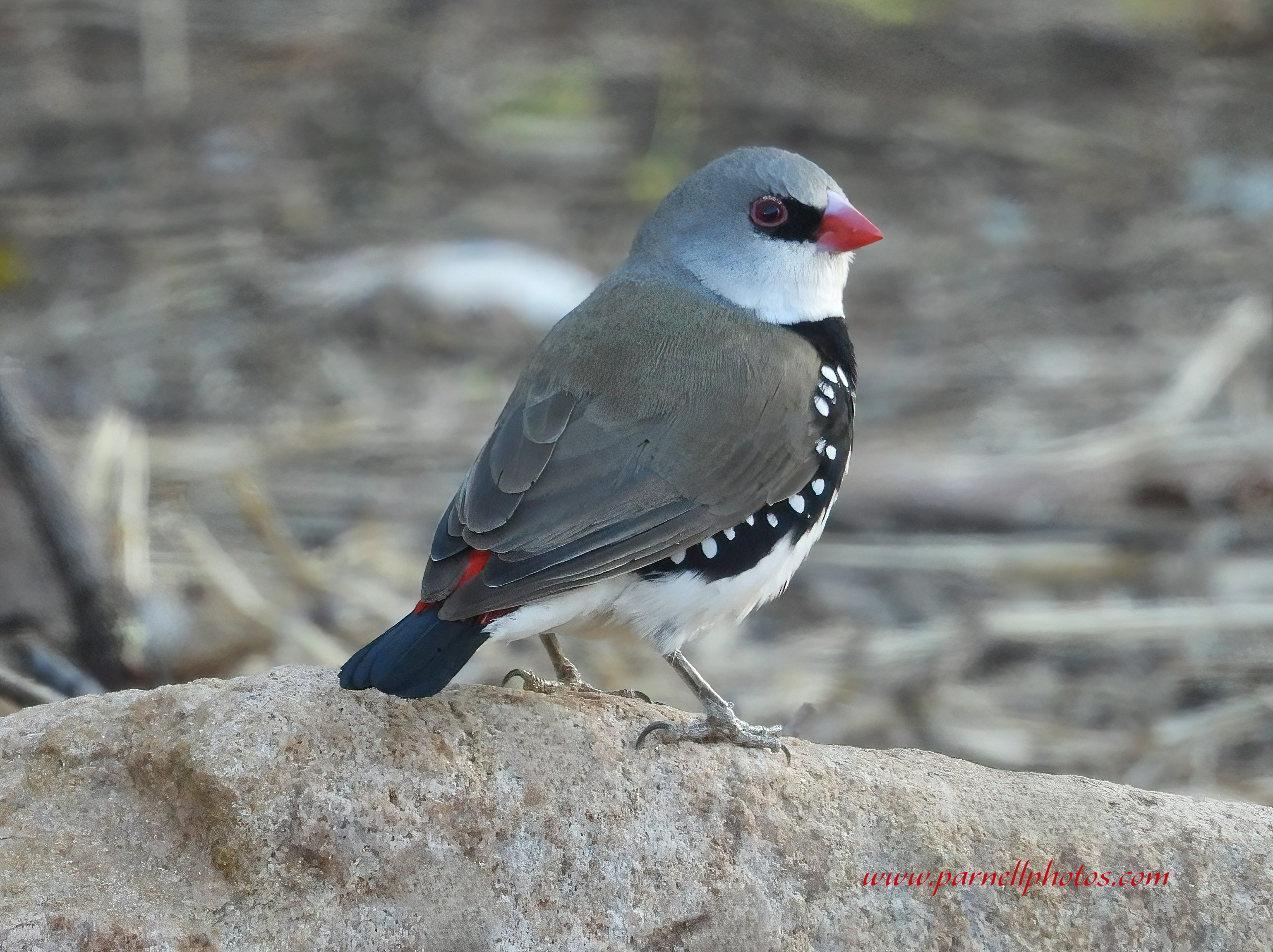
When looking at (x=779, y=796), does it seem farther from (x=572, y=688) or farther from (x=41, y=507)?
(x=41, y=507)

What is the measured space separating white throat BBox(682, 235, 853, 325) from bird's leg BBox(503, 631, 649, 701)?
2.92ft

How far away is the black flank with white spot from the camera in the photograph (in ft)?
10.5

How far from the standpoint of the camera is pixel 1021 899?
2701mm

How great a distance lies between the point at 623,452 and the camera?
320 centimetres

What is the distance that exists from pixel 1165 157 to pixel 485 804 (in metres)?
6.16

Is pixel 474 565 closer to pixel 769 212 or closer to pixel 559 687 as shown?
pixel 559 687

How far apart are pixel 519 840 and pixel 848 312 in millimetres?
4578

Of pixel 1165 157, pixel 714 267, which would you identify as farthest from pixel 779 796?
pixel 1165 157

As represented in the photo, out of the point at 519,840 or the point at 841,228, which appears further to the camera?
the point at 841,228

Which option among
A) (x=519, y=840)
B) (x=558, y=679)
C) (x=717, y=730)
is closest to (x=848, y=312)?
(x=558, y=679)

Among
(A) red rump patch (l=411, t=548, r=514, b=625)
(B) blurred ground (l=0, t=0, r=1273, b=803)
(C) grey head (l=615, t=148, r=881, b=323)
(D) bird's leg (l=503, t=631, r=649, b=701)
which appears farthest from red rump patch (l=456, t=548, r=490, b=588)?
(B) blurred ground (l=0, t=0, r=1273, b=803)

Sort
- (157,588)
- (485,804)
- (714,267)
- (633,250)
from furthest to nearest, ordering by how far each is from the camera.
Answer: (157,588)
(633,250)
(714,267)
(485,804)

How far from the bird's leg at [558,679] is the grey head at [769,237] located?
889 millimetres

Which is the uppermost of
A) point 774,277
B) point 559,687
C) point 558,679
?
point 774,277
